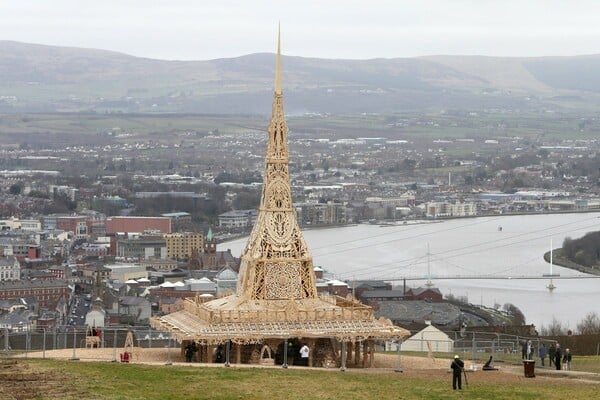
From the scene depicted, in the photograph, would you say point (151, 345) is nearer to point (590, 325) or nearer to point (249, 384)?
point (249, 384)

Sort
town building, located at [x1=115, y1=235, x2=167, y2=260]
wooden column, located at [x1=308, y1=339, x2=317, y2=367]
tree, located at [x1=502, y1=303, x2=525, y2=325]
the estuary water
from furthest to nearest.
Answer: town building, located at [x1=115, y1=235, x2=167, y2=260] → the estuary water → tree, located at [x1=502, y1=303, x2=525, y2=325] → wooden column, located at [x1=308, y1=339, x2=317, y2=367]

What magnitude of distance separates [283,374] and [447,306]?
40302mm

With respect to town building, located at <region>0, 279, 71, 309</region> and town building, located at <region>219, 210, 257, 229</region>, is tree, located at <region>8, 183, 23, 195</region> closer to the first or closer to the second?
town building, located at <region>219, 210, 257, 229</region>

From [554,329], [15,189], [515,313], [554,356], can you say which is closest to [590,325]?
[554,329]

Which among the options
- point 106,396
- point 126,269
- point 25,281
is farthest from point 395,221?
point 106,396

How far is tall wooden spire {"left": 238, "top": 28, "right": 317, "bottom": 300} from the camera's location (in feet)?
101

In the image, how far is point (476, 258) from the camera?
97.0m

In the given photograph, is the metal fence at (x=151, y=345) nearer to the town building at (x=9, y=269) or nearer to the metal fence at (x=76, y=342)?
the metal fence at (x=76, y=342)

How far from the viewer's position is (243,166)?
189875mm

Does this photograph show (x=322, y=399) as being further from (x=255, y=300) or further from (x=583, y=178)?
(x=583, y=178)

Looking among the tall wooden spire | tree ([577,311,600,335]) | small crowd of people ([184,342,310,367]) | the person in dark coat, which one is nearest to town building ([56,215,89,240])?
tree ([577,311,600,335])

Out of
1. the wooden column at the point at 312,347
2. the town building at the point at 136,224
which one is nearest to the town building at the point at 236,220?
the town building at the point at 136,224

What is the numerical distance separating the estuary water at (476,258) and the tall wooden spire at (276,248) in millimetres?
28295

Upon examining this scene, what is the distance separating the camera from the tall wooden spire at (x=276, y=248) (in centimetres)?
3089
